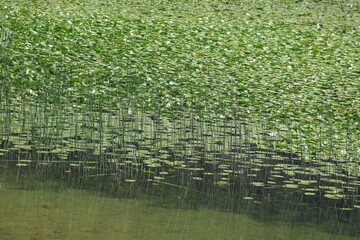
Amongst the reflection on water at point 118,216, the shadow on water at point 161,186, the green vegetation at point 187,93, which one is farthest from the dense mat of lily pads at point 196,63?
the reflection on water at point 118,216

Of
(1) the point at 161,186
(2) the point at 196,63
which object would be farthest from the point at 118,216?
(2) the point at 196,63

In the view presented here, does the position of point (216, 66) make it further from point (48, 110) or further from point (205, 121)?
point (48, 110)

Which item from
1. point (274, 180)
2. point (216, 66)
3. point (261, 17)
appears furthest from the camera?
point (261, 17)

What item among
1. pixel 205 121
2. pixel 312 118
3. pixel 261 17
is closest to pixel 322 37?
pixel 261 17

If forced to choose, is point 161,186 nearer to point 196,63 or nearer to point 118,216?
point 118,216

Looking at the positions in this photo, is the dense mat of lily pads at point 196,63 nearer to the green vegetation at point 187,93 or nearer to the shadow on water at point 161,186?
the green vegetation at point 187,93

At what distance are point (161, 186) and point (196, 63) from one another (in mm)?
4851

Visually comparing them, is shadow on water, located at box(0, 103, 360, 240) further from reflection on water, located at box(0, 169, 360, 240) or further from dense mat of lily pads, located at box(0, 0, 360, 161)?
dense mat of lily pads, located at box(0, 0, 360, 161)

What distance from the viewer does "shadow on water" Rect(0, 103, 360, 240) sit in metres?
3.96

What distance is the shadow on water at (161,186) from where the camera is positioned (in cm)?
396

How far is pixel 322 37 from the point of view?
11.9 meters

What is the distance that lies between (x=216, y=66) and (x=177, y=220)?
18.1ft

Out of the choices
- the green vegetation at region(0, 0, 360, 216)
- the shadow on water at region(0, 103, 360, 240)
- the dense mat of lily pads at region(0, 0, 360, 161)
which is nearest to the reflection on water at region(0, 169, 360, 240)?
the shadow on water at region(0, 103, 360, 240)

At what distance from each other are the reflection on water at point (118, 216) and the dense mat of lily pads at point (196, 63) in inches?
59.0
